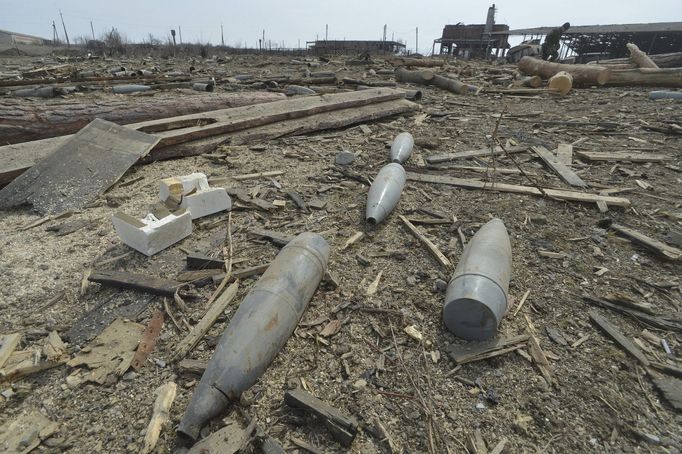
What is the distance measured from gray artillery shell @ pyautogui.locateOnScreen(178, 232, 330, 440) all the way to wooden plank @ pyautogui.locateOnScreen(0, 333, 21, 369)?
5.80 ft

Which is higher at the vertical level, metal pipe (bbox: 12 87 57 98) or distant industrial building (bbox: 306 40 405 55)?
distant industrial building (bbox: 306 40 405 55)

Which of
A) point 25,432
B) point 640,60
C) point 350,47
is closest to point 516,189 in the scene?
point 25,432

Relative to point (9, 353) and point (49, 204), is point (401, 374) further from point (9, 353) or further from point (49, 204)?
point (49, 204)

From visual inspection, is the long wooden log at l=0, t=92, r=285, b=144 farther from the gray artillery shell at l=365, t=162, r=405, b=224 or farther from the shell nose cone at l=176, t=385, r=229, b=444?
the shell nose cone at l=176, t=385, r=229, b=444

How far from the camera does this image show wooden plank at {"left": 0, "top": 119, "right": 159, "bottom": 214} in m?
5.14

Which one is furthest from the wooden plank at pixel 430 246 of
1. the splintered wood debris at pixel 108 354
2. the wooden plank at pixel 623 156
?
the wooden plank at pixel 623 156

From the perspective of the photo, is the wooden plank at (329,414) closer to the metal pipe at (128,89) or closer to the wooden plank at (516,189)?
the wooden plank at (516,189)

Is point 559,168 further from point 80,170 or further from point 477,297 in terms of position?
point 80,170

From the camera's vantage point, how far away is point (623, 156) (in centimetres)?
749

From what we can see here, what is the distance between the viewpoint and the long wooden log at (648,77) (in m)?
14.6

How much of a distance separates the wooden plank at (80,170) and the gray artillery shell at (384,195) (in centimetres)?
423

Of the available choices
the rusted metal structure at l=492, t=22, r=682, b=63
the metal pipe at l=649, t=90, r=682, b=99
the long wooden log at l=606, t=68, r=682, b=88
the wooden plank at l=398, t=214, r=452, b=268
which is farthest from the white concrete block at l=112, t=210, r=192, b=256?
the rusted metal structure at l=492, t=22, r=682, b=63

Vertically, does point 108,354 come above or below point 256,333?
below

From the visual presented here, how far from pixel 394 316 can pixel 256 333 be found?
55.5 inches
